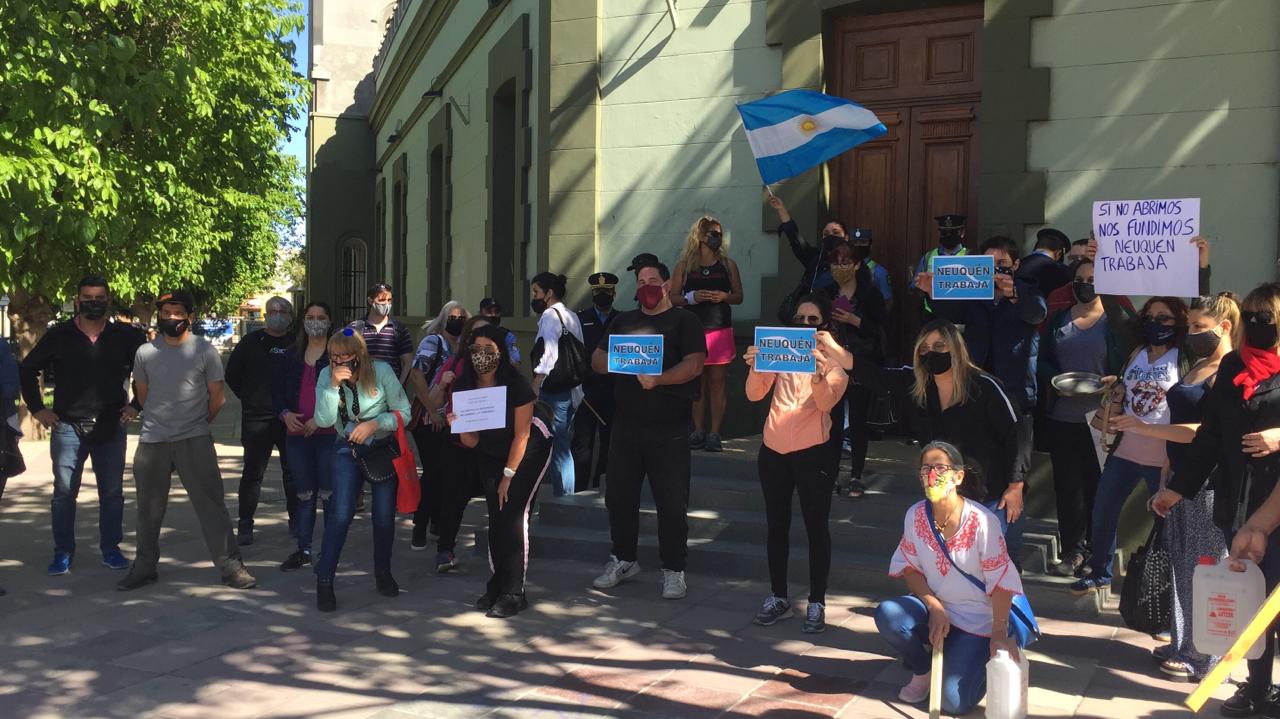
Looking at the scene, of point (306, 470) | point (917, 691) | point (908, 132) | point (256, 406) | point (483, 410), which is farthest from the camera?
point (908, 132)

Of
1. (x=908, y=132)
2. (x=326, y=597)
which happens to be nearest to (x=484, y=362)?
(x=326, y=597)

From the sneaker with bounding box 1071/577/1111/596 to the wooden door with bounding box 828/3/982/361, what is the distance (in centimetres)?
346

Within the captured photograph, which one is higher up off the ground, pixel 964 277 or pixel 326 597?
pixel 964 277

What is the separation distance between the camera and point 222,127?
628 inches

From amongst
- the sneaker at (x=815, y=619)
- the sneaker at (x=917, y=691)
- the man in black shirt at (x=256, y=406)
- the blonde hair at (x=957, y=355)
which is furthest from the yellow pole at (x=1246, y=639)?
A: the man in black shirt at (x=256, y=406)

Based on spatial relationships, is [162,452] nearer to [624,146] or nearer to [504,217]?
[624,146]

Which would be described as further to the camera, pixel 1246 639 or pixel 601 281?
pixel 601 281

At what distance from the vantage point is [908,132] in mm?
9594

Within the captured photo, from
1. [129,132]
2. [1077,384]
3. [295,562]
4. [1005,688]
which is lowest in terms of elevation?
[295,562]

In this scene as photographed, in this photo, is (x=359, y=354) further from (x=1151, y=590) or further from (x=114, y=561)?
(x=1151, y=590)

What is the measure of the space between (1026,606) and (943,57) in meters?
5.87

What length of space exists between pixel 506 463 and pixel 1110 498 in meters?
3.40

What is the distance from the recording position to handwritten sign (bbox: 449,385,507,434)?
260 inches

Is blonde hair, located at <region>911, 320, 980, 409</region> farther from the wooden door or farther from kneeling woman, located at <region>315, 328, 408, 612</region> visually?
the wooden door
